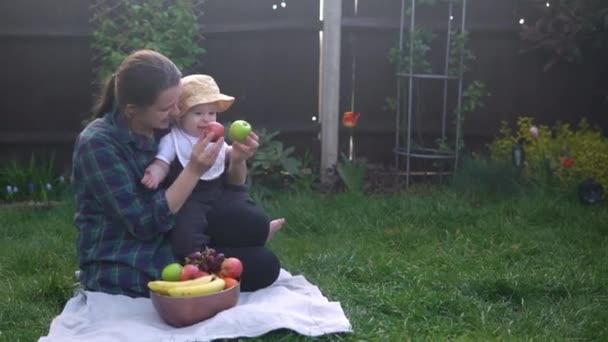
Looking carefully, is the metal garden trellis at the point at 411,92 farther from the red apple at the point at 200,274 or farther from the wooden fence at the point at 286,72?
the red apple at the point at 200,274

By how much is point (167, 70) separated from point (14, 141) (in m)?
3.09

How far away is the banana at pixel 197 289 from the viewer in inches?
115

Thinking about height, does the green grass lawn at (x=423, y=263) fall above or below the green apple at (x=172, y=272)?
below

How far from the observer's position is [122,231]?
3182mm

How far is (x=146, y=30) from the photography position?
528 centimetres

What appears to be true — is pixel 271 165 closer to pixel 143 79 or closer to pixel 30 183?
pixel 30 183

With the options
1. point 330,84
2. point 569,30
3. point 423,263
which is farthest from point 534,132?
point 423,263

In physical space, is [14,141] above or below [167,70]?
below

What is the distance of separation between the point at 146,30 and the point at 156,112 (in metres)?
2.32

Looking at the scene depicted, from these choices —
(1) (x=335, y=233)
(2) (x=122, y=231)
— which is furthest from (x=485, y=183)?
(2) (x=122, y=231)

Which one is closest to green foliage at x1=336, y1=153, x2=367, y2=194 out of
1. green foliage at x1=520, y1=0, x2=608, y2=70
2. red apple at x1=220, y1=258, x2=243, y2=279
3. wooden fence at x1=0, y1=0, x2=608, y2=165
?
wooden fence at x1=0, y1=0, x2=608, y2=165

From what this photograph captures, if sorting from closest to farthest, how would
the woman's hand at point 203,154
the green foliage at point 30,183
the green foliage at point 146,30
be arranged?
the woman's hand at point 203,154, the green foliage at point 146,30, the green foliage at point 30,183

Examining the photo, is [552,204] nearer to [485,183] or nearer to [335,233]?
[485,183]

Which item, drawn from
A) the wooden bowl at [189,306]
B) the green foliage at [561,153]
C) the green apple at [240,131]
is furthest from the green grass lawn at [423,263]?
the green apple at [240,131]
